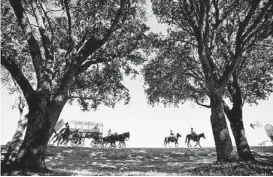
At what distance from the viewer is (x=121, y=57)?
620 inches

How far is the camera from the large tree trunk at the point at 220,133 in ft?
35.3

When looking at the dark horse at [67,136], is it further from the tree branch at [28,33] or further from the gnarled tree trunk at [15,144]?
the tree branch at [28,33]

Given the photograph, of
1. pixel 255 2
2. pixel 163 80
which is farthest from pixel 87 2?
pixel 255 2

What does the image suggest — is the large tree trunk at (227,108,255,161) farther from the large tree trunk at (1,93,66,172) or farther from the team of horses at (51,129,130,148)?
the team of horses at (51,129,130,148)

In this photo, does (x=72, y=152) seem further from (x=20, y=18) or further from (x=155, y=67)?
(x=20, y=18)

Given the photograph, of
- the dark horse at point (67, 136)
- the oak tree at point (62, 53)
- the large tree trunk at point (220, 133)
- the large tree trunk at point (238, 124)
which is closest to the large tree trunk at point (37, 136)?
the oak tree at point (62, 53)

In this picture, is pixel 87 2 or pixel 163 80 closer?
pixel 87 2

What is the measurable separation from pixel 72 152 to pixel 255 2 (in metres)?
18.1

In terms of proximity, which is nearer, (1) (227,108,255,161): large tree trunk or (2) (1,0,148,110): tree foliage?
(2) (1,0,148,110): tree foliage

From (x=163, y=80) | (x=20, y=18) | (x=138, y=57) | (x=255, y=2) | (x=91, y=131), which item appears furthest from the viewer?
(x=91, y=131)

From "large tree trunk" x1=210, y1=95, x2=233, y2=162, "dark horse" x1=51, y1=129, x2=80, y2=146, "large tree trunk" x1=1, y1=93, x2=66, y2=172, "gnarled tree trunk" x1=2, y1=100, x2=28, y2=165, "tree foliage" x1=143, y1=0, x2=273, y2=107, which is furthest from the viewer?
"dark horse" x1=51, y1=129, x2=80, y2=146

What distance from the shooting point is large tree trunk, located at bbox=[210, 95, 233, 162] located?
10.8 metres

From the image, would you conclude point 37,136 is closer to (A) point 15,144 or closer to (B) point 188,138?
(A) point 15,144

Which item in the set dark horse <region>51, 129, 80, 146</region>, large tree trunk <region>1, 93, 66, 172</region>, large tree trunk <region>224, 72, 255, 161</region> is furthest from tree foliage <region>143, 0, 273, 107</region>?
dark horse <region>51, 129, 80, 146</region>
